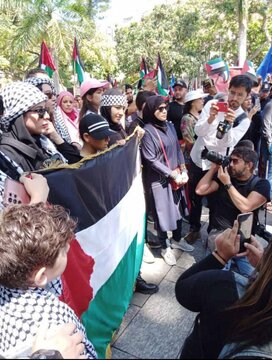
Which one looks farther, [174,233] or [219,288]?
[174,233]

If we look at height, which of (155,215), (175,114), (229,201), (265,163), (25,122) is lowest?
(265,163)

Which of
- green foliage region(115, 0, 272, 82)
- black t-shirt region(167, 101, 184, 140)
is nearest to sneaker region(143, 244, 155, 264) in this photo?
black t-shirt region(167, 101, 184, 140)

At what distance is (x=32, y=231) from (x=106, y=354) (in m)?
1.19

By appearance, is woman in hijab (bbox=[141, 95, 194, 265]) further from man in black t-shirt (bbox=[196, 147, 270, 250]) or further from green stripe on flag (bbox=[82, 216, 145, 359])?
green stripe on flag (bbox=[82, 216, 145, 359])

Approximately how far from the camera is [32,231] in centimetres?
121

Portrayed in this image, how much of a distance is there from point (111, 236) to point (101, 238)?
0.14m

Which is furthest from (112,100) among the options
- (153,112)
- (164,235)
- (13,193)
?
(13,193)

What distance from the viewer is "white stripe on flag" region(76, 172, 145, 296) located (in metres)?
1.98

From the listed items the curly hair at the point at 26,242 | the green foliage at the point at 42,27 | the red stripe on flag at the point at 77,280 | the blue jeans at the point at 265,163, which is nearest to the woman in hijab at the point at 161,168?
the red stripe on flag at the point at 77,280

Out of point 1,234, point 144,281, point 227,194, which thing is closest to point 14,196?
point 1,234

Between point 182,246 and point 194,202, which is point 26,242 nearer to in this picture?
point 182,246

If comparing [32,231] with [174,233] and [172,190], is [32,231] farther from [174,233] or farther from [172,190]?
[174,233]

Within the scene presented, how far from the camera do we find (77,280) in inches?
73.5

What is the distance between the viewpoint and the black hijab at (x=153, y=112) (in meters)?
3.14
